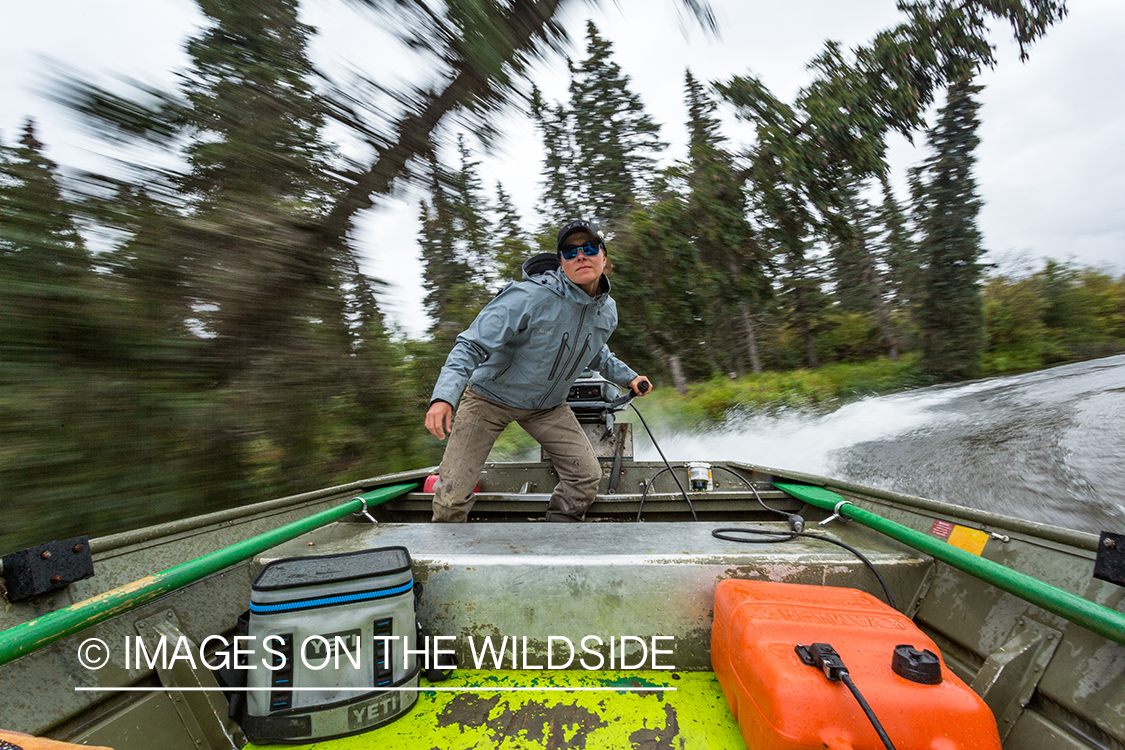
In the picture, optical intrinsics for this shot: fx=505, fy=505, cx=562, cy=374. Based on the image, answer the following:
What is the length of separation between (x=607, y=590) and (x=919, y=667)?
89cm

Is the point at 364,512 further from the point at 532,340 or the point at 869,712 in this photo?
the point at 869,712

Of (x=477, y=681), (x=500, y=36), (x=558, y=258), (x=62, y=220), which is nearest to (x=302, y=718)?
(x=477, y=681)

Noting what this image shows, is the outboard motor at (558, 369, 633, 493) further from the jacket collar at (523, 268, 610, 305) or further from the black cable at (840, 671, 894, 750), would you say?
the black cable at (840, 671, 894, 750)

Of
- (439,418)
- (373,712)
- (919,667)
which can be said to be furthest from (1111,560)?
(439,418)

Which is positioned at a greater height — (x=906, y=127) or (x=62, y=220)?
(x=906, y=127)

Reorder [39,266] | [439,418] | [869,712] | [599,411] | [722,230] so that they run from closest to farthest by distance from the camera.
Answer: [869,712] → [439,418] → [39,266] → [599,411] → [722,230]

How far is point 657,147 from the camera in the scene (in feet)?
73.4

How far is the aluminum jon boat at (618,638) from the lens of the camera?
119cm

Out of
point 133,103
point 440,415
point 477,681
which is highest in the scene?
point 133,103

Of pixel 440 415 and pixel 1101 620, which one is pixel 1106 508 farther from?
pixel 440 415

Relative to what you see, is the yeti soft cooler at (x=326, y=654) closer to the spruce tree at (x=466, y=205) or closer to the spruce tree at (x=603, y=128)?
the spruce tree at (x=466, y=205)

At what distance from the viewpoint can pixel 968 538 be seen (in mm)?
1842

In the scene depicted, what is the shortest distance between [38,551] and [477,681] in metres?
1.32

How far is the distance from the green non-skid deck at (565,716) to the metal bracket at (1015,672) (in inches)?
28.1
